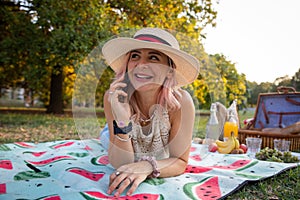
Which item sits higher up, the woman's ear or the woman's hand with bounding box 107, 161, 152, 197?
the woman's ear

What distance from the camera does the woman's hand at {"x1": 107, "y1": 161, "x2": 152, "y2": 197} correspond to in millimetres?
1524

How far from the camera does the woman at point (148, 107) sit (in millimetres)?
1626

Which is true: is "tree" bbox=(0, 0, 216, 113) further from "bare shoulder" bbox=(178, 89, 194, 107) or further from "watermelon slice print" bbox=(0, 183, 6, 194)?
"watermelon slice print" bbox=(0, 183, 6, 194)

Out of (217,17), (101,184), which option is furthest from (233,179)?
(217,17)

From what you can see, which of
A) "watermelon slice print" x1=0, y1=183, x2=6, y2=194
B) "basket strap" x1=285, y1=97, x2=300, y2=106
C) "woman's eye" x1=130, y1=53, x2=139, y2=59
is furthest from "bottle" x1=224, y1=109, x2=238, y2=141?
"watermelon slice print" x1=0, y1=183, x2=6, y2=194

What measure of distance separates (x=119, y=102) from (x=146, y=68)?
0.25 m

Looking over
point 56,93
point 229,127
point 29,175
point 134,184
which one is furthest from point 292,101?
point 56,93

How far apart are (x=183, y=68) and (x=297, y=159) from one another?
1.37m

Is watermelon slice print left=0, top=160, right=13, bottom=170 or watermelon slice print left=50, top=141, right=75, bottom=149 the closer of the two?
watermelon slice print left=0, top=160, right=13, bottom=170

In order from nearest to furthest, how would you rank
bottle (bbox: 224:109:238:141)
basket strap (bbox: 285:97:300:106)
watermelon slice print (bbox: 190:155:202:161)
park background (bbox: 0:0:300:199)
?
watermelon slice print (bbox: 190:155:202:161) < bottle (bbox: 224:109:238:141) < basket strap (bbox: 285:97:300:106) < park background (bbox: 0:0:300:199)

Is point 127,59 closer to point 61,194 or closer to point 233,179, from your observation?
point 61,194

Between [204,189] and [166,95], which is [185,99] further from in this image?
[204,189]

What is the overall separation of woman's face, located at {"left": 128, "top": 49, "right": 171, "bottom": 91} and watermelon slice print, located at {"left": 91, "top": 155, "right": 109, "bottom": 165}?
0.71 metres

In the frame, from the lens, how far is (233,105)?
3.36m
